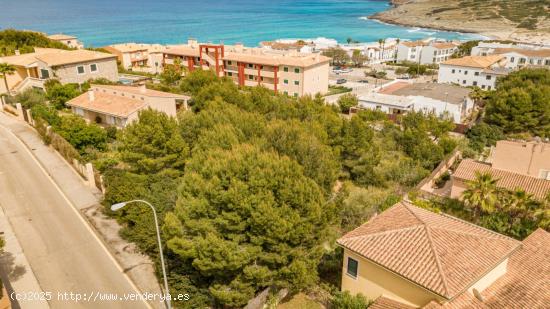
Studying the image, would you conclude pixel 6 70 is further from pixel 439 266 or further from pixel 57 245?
pixel 439 266

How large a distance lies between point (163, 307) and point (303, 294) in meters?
7.64

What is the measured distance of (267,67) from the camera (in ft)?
241

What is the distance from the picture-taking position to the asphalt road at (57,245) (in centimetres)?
2178

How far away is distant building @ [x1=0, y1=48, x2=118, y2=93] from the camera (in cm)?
5518

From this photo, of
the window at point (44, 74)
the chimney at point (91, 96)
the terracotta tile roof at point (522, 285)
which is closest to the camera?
the terracotta tile roof at point (522, 285)

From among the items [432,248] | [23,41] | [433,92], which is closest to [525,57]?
[433,92]

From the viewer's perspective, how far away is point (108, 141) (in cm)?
4231

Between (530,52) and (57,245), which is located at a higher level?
(530,52)

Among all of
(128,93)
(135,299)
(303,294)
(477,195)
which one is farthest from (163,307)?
(128,93)

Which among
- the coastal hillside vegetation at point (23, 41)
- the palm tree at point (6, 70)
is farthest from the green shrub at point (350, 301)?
the coastal hillside vegetation at point (23, 41)

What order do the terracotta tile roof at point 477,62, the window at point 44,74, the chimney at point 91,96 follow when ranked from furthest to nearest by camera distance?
the terracotta tile roof at point 477,62 → the window at point 44,74 → the chimney at point 91,96

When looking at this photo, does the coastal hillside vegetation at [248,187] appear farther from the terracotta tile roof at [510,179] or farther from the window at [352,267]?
the terracotta tile roof at [510,179]

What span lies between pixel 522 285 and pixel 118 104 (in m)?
40.8

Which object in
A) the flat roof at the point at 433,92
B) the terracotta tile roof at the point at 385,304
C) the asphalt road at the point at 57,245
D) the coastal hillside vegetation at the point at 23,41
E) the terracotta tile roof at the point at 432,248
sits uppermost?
the coastal hillside vegetation at the point at 23,41
